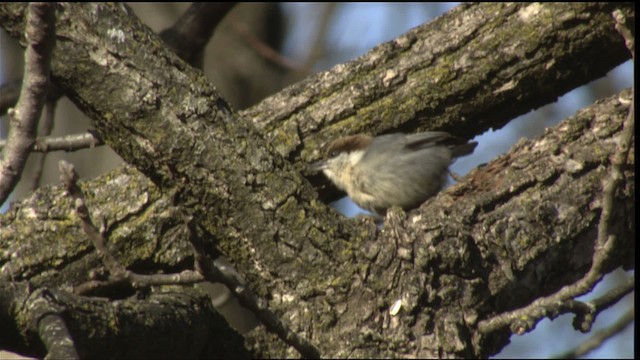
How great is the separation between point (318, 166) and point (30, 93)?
2.17m

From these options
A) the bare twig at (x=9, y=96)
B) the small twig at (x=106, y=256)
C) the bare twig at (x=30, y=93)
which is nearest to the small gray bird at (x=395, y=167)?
the bare twig at (x=9, y=96)

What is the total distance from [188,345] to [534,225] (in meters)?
1.33

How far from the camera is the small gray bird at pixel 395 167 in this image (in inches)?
167

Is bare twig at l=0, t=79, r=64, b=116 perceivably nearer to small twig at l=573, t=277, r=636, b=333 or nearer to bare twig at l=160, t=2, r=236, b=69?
bare twig at l=160, t=2, r=236, b=69

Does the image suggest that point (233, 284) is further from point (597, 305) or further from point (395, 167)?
point (395, 167)

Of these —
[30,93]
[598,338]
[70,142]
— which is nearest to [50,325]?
[30,93]

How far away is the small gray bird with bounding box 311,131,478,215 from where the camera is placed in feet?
13.9

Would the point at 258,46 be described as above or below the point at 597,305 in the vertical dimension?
above

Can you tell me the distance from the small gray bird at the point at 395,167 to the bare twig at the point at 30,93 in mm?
2096

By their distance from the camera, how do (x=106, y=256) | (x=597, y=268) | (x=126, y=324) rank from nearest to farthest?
(x=106, y=256), (x=597, y=268), (x=126, y=324)

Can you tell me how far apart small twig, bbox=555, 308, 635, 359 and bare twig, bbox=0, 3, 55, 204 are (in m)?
2.73

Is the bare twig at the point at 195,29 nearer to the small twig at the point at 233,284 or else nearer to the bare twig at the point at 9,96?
the bare twig at the point at 9,96

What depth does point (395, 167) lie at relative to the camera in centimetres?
465

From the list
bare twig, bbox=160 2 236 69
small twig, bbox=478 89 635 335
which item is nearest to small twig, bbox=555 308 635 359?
small twig, bbox=478 89 635 335
